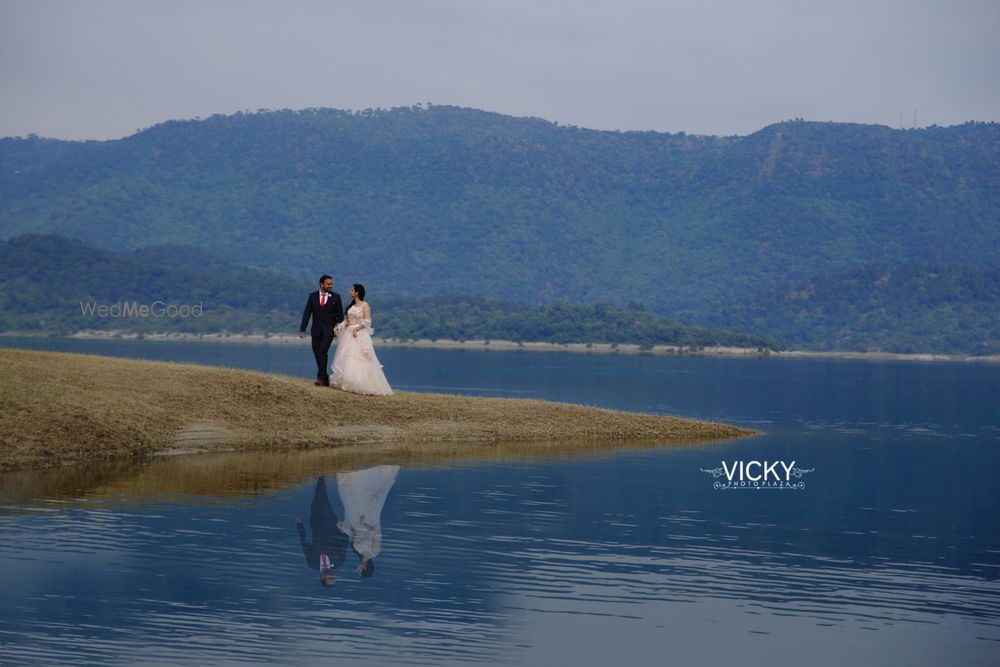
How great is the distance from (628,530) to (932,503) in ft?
29.0

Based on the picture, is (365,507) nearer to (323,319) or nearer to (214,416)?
(214,416)

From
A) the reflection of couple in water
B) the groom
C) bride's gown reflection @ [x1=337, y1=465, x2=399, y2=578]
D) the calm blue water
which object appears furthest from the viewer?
the groom

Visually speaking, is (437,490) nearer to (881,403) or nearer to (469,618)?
(469,618)

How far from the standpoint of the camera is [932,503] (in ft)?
93.8

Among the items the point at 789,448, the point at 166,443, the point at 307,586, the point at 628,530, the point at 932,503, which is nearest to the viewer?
the point at 307,586

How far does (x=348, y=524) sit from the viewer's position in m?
22.2

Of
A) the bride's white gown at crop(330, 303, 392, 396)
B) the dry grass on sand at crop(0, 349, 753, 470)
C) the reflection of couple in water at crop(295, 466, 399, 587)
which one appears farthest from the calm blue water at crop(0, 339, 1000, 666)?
the bride's white gown at crop(330, 303, 392, 396)

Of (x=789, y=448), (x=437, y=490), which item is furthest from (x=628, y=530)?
(x=789, y=448)

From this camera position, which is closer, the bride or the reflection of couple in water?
the reflection of couple in water

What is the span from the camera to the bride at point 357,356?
118ft

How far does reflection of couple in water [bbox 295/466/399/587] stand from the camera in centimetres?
1908

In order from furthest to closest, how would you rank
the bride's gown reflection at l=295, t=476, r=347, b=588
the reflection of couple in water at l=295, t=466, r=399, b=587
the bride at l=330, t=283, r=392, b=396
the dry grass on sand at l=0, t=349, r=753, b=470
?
the bride at l=330, t=283, r=392, b=396, the dry grass on sand at l=0, t=349, r=753, b=470, the reflection of couple in water at l=295, t=466, r=399, b=587, the bride's gown reflection at l=295, t=476, r=347, b=588

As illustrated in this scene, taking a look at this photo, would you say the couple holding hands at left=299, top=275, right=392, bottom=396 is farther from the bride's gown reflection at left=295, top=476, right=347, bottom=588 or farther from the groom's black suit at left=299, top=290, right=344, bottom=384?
the bride's gown reflection at left=295, top=476, right=347, bottom=588

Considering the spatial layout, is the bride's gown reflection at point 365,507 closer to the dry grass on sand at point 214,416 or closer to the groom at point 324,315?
the dry grass on sand at point 214,416
